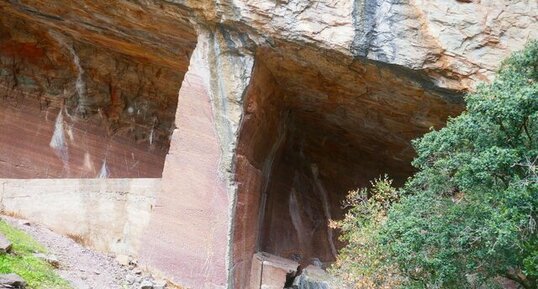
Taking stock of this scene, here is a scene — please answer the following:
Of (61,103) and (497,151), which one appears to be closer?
(497,151)

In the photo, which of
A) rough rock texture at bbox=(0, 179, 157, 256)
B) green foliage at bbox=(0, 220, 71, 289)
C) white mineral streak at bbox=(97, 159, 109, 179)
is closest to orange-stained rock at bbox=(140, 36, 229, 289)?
rough rock texture at bbox=(0, 179, 157, 256)

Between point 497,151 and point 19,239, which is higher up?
point 497,151

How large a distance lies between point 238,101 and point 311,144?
405cm

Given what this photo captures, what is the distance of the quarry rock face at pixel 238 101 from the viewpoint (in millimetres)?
10320

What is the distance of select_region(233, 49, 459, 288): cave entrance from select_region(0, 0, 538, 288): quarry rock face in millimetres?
39

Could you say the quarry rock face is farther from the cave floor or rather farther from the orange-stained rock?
the cave floor

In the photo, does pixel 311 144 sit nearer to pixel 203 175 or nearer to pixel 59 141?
pixel 203 175

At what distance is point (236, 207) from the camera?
11.0 metres

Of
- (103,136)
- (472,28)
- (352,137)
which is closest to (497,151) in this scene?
(472,28)

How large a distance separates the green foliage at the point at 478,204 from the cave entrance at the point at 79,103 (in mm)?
6486

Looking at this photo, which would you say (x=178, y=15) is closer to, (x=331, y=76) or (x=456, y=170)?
(x=331, y=76)

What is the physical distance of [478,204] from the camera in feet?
26.5

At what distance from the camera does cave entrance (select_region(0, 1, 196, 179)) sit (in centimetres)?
1413

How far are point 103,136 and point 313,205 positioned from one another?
16.2ft
